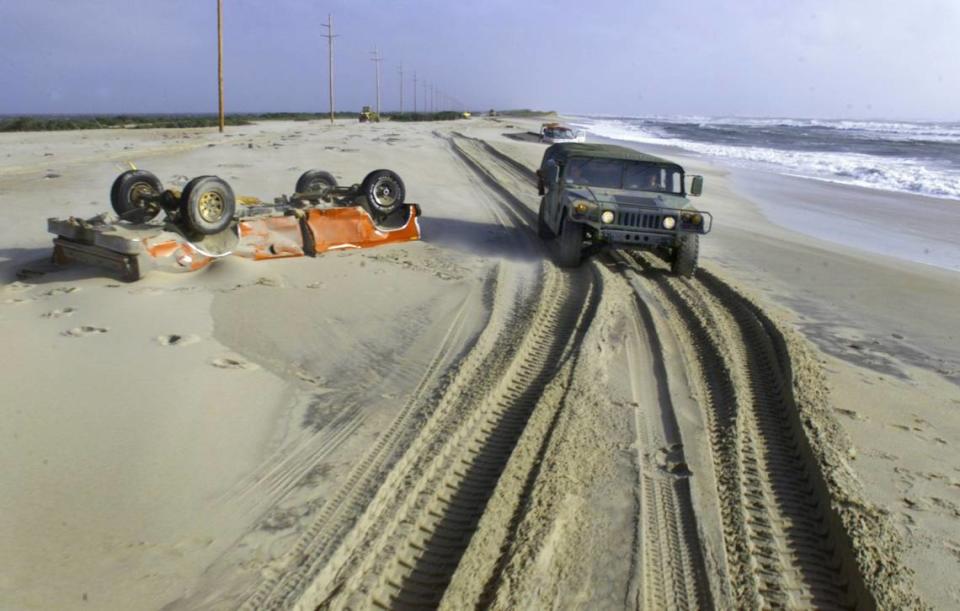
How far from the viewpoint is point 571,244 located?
30.6 feet

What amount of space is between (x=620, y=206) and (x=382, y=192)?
336 centimetres

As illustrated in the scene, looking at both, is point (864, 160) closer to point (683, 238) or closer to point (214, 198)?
point (683, 238)

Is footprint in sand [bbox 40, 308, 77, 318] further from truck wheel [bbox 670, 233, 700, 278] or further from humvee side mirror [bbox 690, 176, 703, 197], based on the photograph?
humvee side mirror [bbox 690, 176, 703, 197]

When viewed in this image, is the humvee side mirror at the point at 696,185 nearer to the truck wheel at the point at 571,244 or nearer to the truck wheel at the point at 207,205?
the truck wheel at the point at 571,244

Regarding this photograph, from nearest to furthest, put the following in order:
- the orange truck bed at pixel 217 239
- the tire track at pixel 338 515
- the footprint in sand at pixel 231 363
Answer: the tire track at pixel 338 515, the footprint in sand at pixel 231 363, the orange truck bed at pixel 217 239

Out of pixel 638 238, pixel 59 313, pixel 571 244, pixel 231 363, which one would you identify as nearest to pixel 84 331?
pixel 59 313

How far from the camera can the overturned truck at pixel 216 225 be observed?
726 centimetres

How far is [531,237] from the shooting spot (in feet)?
38.1

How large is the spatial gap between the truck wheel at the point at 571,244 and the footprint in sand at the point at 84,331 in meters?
5.51

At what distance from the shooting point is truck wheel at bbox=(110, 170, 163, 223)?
853cm

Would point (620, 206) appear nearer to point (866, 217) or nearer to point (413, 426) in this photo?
point (413, 426)

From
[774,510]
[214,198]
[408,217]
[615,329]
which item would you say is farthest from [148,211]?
[774,510]

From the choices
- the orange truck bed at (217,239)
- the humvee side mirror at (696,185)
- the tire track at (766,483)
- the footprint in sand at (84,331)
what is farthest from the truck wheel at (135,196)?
the humvee side mirror at (696,185)

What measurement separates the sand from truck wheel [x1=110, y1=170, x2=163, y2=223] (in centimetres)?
105
